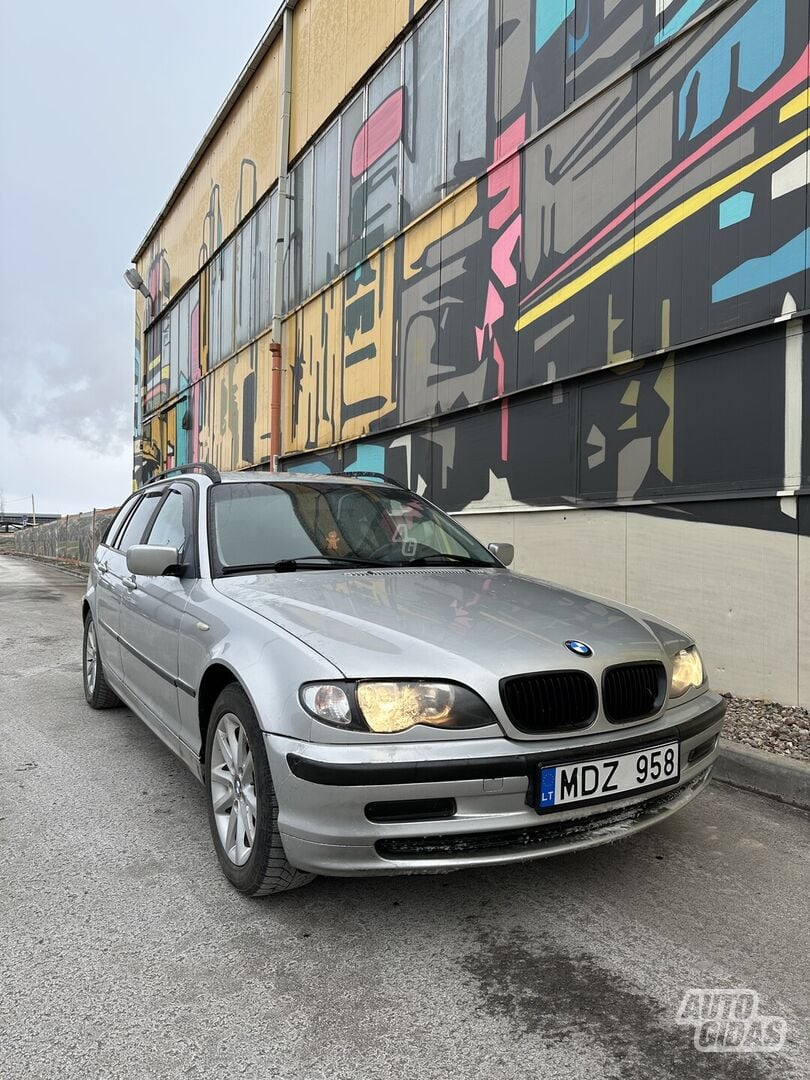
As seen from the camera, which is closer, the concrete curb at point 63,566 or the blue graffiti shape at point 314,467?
the blue graffiti shape at point 314,467

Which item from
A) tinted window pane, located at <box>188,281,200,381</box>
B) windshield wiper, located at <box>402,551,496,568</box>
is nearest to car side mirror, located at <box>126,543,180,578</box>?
windshield wiper, located at <box>402,551,496,568</box>

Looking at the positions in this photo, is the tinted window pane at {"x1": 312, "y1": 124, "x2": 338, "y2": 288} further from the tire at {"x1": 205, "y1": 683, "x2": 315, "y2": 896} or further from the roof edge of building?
the tire at {"x1": 205, "y1": 683, "x2": 315, "y2": 896}

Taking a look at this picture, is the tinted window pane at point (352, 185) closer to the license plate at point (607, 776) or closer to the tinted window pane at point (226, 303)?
the tinted window pane at point (226, 303)

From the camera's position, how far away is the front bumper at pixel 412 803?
87.4 inches

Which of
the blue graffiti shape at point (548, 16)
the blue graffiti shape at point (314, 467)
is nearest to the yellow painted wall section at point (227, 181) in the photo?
the blue graffiti shape at point (314, 467)

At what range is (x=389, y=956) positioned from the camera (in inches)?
89.7

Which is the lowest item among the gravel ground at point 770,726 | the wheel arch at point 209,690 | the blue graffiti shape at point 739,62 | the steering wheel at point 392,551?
the gravel ground at point 770,726

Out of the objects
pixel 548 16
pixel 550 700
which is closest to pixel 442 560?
pixel 550 700

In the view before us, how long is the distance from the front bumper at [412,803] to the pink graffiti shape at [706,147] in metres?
5.01

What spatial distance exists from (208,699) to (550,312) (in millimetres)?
5498

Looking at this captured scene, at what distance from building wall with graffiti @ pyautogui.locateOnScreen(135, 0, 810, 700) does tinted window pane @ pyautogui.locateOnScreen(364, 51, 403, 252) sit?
0.18 feet

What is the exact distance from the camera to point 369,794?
2.21 m

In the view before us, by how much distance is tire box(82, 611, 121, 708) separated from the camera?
16.9 feet

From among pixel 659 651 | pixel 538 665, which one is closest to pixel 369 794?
pixel 538 665
